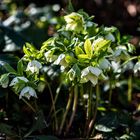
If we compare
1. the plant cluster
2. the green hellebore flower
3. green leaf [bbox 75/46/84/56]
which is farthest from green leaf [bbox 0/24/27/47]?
green leaf [bbox 75/46/84/56]

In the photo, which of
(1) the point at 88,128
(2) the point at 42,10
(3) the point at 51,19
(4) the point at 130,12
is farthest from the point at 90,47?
(4) the point at 130,12

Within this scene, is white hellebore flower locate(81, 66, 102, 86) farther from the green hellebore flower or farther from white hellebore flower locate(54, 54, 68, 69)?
the green hellebore flower

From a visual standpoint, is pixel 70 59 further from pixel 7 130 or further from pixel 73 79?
pixel 7 130

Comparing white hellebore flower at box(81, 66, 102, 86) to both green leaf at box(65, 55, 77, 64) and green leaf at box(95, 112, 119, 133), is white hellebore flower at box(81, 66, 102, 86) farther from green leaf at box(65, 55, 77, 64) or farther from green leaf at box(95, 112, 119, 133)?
green leaf at box(95, 112, 119, 133)

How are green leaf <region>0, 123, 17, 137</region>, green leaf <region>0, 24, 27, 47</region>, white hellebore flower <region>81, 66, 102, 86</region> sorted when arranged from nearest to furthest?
white hellebore flower <region>81, 66, 102, 86</region>
green leaf <region>0, 123, 17, 137</region>
green leaf <region>0, 24, 27, 47</region>

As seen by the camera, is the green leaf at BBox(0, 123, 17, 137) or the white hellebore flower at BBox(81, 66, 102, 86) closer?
the white hellebore flower at BBox(81, 66, 102, 86)

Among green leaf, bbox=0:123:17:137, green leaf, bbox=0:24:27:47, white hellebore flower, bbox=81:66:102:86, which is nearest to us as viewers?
white hellebore flower, bbox=81:66:102:86

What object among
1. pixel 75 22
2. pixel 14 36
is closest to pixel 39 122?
pixel 75 22

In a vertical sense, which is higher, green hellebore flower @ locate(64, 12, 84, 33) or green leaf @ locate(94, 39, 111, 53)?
green hellebore flower @ locate(64, 12, 84, 33)

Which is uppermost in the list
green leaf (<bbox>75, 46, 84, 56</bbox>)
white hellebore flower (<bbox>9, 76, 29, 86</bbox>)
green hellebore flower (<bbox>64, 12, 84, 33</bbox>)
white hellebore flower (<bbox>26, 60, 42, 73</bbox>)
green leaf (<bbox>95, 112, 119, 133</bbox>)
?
green hellebore flower (<bbox>64, 12, 84, 33</bbox>)

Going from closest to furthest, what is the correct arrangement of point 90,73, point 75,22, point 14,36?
point 90,73 < point 75,22 < point 14,36

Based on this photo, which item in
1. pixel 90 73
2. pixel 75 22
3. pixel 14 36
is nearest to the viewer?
pixel 90 73
